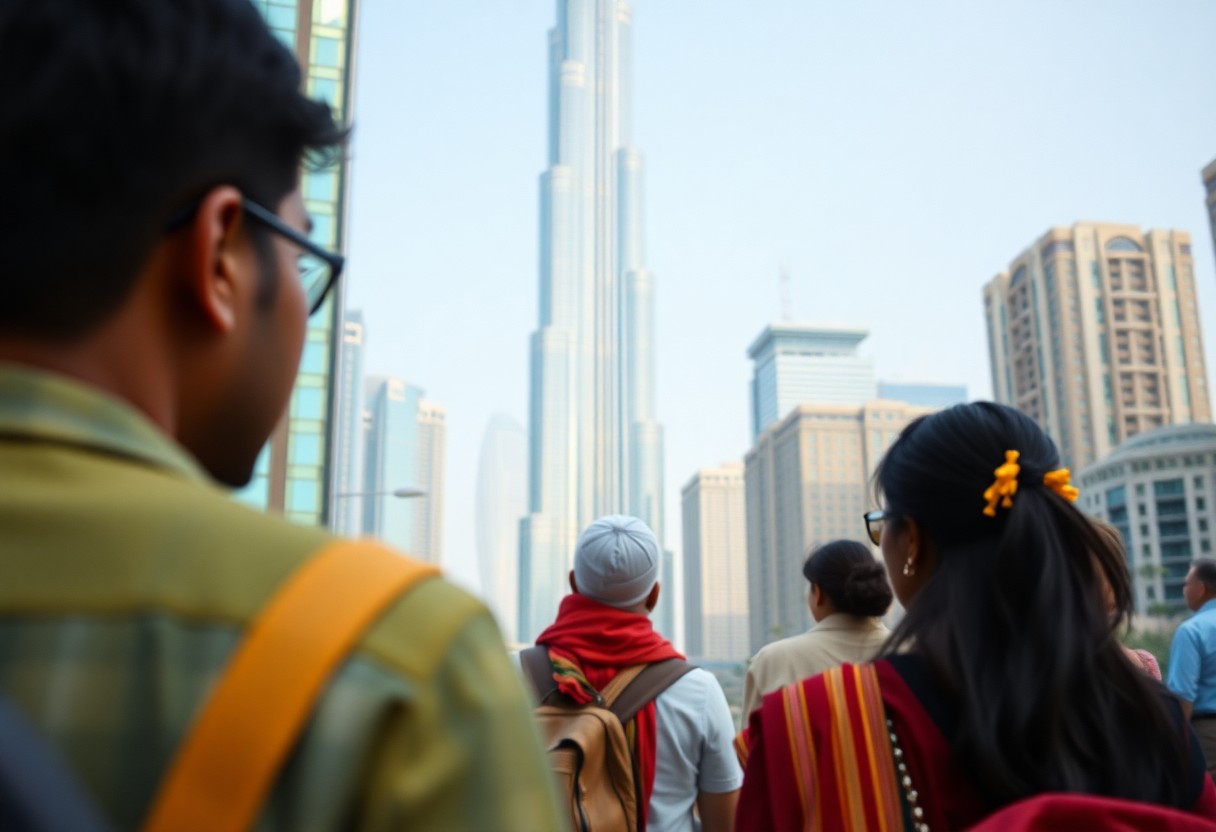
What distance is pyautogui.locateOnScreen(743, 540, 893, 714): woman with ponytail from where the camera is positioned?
395 centimetres

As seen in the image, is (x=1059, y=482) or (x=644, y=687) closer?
(x=1059, y=482)

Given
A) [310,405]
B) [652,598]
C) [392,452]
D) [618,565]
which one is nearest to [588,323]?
[392,452]

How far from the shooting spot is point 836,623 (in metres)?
4.03

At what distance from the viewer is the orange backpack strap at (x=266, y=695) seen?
600mm

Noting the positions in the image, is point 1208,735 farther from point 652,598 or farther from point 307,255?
point 307,255

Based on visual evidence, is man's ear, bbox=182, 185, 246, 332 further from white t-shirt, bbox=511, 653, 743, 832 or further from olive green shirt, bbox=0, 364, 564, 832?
white t-shirt, bbox=511, 653, 743, 832

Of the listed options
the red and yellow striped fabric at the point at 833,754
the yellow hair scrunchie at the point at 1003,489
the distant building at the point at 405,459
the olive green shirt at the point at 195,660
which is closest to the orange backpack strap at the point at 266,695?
the olive green shirt at the point at 195,660

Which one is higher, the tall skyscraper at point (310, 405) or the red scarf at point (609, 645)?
the tall skyscraper at point (310, 405)

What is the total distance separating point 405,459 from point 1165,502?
8051 cm

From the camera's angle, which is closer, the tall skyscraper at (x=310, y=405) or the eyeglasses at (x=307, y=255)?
the eyeglasses at (x=307, y=255)

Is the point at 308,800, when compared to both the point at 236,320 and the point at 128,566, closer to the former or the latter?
the point at 128,566

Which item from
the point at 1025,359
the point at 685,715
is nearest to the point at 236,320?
the point at 685,715

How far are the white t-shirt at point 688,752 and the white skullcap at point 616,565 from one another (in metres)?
0.35

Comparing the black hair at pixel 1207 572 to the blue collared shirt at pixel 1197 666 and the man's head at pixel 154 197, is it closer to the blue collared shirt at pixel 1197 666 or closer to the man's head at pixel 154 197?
the blue collared shirt at pixel 1197 666
